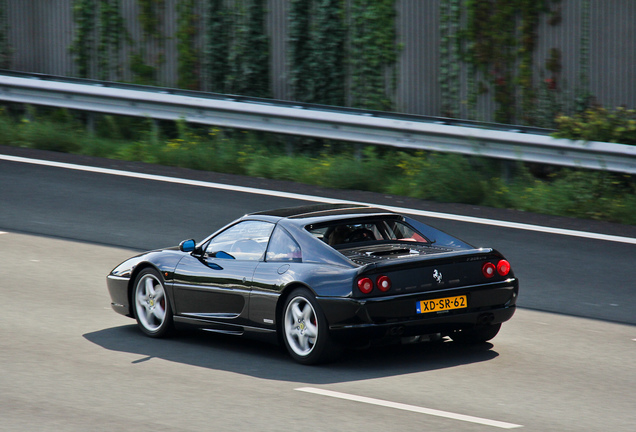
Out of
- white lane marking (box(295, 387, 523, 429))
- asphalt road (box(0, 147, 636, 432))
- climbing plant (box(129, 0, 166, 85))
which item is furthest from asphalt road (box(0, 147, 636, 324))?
climbing plant (box(129, 0, 166, 85))

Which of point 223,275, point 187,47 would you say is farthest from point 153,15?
point 223,275

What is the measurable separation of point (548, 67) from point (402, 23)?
2783 millimetres

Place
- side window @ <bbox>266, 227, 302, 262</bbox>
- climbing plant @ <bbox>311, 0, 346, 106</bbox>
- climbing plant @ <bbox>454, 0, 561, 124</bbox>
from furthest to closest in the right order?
climbing plant @ <bbox>311, 0, 346, 106</bbox> < climbing plant @ <bbox>454, 0, 561, 124</bbox> < side window @ <bbox>266, 227, 302, 262</bbox>

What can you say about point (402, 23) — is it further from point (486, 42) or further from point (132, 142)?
point (132, 142)

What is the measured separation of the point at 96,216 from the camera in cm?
1345

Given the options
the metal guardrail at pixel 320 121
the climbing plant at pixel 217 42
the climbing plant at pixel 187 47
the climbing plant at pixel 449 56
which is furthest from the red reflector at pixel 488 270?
the climbing plant at pixel 187 47

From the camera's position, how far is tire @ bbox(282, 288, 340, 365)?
7445 mm

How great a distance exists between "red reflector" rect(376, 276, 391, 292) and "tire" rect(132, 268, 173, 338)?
224 centimetres

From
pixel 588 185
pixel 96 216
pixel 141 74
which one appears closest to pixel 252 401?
pixel 96 216

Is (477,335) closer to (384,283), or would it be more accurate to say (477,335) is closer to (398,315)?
(398,315)

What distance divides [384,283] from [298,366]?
0.96 m

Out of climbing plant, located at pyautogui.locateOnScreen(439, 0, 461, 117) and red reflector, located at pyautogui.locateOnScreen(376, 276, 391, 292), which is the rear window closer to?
red reflector, located at pyautogui.locateOnScreen(376, 276, 391, 292)

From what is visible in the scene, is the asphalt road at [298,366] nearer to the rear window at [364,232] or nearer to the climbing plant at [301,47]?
the rear window at [364,232]

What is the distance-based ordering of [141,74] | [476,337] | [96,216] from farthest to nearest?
[141,74] < [96,216] < [476,337]
